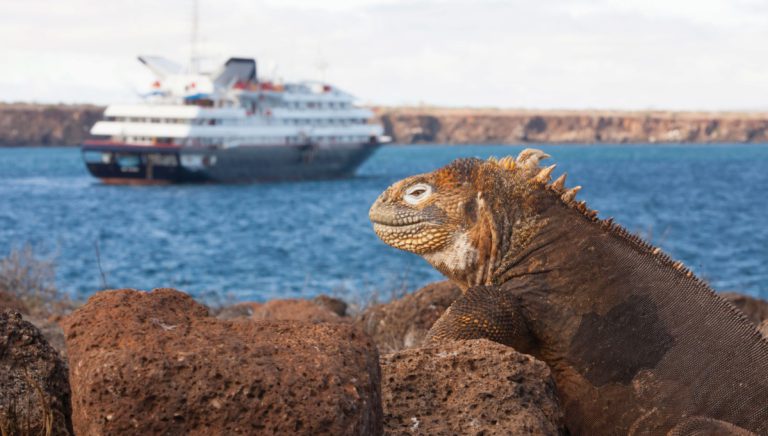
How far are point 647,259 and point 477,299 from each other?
0.60 metres

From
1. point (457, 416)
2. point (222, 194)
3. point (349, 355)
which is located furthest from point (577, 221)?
point (222, 194)

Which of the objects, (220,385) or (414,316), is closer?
(220,385)

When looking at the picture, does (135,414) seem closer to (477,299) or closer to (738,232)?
(477,299)

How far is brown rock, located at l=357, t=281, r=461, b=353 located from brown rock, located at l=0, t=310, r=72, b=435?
2.37 metres

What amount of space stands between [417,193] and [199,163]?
5860 cm

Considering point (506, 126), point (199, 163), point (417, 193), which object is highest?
point (417, 193)

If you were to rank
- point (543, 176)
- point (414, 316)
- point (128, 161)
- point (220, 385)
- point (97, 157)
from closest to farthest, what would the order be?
1. point (220, 385)
2. point (543, 176)
3. point (414, 316)
4. point (97, 157)
5. point (128, 161)

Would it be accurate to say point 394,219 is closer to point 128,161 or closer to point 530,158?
point 530,158

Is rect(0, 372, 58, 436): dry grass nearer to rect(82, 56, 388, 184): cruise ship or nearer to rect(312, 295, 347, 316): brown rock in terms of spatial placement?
rect(312, 295, 347, 316): brown rock

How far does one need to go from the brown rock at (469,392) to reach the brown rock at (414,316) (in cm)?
224

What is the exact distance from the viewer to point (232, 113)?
64438mm

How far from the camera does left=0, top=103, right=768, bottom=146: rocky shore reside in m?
127

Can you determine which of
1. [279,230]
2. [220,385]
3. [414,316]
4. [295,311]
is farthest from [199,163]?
[220,385]

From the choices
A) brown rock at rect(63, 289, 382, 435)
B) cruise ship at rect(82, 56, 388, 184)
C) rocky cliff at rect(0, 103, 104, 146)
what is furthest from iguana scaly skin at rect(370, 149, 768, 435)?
rocky cliff at rect(0, 103, 104, 146)
